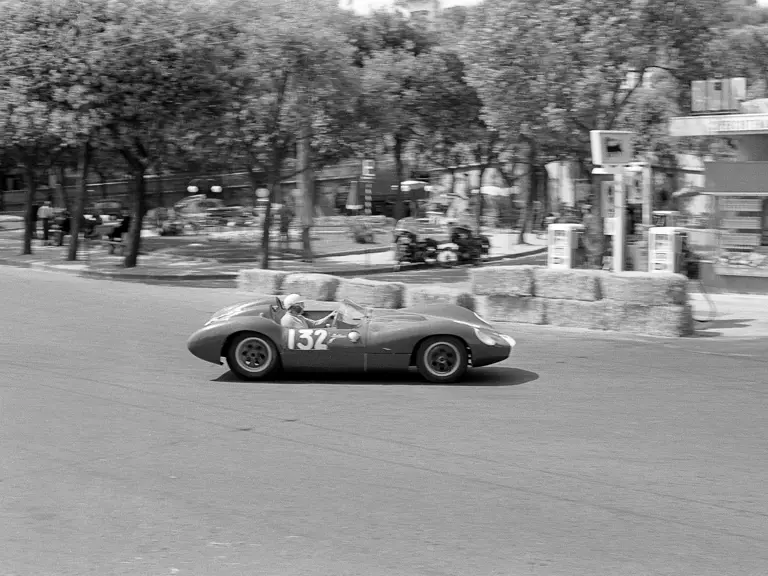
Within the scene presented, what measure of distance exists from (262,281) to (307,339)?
29.5 ft

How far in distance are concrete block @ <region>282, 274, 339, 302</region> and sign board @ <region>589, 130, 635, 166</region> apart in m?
4.81

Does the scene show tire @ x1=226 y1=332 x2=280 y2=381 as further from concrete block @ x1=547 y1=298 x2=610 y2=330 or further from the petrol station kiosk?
the petrol station kiosk

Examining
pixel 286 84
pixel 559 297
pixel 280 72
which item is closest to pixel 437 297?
pixel 559 297

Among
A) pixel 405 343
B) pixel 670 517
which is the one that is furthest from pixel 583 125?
pixel 670 517

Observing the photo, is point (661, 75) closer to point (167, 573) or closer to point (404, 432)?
point (404, 432)

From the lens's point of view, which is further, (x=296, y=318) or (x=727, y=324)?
(x=727, y=324)

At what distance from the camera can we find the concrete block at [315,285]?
17.9 metres

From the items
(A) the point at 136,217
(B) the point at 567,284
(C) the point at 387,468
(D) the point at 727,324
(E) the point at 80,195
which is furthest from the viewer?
(E) the point at 80,195

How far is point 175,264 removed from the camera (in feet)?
102

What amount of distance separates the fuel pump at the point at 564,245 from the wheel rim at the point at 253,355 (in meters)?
9.58

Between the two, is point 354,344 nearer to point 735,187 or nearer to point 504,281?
point 504,281

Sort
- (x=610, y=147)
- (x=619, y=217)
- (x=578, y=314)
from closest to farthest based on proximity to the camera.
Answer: (x=578, y=314) < (x=610, y=147) < (x=619, y=217)

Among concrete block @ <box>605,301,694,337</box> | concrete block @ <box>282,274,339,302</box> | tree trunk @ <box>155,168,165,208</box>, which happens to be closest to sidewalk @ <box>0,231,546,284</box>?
concrete block @ <box>282,274,339,302</box>

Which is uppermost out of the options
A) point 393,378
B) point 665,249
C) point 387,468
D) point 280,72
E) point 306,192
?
point 280,72
